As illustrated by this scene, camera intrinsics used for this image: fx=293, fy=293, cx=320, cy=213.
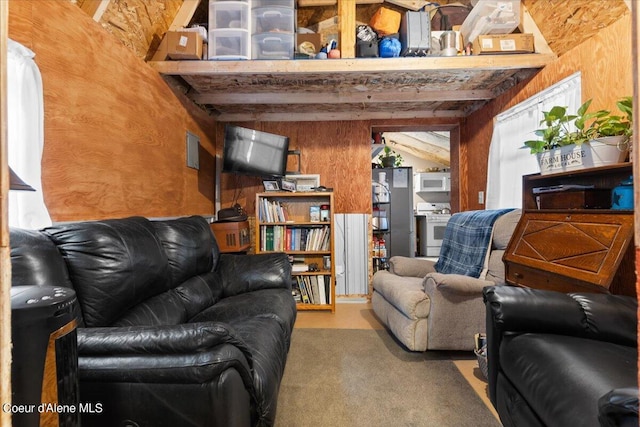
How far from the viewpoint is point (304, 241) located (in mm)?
3256

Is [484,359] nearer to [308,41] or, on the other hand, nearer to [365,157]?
[365,157]

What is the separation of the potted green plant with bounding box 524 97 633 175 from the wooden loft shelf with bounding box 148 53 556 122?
3.15 feet

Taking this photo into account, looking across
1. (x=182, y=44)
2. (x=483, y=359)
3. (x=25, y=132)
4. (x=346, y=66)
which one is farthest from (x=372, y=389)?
(x=182, y=44)

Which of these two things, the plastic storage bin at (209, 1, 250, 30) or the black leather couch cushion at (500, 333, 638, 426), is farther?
the plastic storage bin at (209, 1, 250, 30)

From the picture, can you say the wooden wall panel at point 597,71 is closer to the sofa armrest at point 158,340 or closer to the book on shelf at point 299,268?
the sofa armrest at point 158,340

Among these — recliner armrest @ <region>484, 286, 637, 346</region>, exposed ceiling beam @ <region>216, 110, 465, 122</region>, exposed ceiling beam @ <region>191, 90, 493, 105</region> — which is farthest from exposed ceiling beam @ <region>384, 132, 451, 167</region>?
recliner armrest @ <region>484, 286, 637, 346</region>

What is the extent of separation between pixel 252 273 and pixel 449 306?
148 centimetres

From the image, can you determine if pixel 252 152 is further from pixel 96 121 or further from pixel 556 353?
pixel 556 353

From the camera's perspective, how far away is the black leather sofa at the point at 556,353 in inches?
34.6

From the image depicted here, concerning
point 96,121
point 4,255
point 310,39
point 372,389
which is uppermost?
point 310,39

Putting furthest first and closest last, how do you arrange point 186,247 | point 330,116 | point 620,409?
point 330,116
point 186,247
point 620,409

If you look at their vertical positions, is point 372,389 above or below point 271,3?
below

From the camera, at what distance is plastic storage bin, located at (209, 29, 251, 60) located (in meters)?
2.40

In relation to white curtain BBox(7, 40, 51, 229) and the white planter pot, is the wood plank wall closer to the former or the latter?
white curtain BBox(7, 40, 51, 229)
